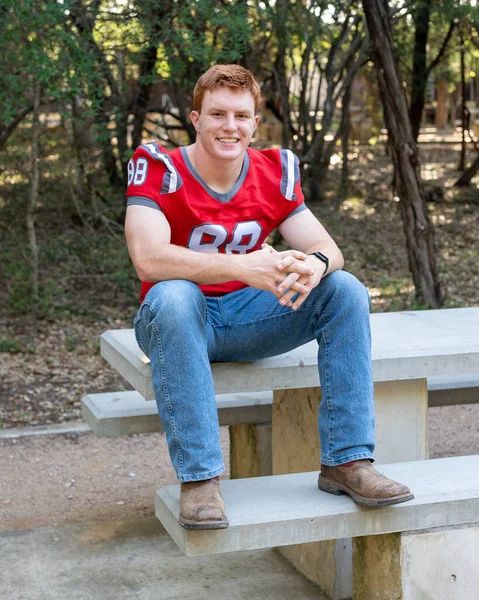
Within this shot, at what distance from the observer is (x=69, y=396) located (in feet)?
21.0

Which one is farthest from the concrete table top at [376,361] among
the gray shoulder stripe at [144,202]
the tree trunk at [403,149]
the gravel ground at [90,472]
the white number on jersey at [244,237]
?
the tree trunk at [403,149]

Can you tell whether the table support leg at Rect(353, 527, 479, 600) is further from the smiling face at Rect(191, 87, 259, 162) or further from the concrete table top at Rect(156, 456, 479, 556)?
the smiling face at Rect(191, 87, 259, 162)

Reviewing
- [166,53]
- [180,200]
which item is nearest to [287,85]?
[166,53]

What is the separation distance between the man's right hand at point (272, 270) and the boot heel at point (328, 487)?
577 millimetres

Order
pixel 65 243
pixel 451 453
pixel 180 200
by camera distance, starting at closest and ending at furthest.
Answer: pixel 180 200, pixel 451 453, pixel 65 243

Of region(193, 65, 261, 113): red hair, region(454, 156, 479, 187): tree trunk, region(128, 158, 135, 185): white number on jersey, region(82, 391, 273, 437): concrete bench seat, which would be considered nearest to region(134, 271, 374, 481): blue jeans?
region(128, 158, 135, 185): white number on jersey

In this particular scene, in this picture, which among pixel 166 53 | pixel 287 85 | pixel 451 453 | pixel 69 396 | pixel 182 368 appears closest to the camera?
pixel 182 368

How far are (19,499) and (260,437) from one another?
124cm

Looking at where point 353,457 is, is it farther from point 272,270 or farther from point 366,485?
point 272,270

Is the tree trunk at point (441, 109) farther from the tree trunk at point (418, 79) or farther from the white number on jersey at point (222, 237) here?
the white number on jersey at point (222, 237)

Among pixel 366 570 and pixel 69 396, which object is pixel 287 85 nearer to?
pixel 69 396

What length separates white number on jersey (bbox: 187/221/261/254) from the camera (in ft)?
10.3

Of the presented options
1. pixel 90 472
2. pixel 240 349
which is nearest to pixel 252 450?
pixel 90 472

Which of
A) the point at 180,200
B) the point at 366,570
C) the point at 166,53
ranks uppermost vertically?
the point at 166,53
